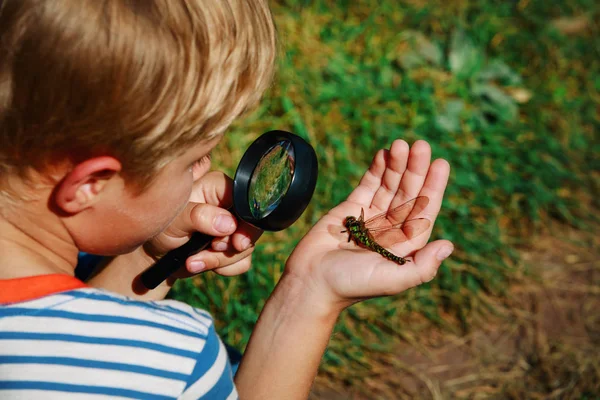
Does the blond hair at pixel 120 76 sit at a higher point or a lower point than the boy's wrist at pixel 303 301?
higher

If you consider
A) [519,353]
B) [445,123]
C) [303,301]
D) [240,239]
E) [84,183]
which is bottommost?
[519,353]

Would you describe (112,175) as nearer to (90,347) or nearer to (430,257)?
(90,347)

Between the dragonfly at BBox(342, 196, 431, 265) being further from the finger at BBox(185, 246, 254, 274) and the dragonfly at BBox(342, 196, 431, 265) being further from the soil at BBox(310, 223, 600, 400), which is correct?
the soil at BBox(310, 223, 600, 400)

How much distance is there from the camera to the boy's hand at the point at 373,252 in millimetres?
1761

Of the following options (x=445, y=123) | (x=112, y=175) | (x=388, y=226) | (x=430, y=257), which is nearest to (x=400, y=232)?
(x=388, y=226)

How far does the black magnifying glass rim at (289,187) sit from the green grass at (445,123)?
1.11 m

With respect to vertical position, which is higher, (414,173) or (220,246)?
(414,173)

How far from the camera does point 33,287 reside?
137cm

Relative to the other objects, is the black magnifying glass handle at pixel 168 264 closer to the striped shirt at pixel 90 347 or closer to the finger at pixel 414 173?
the striped shirt at pixel 90 347

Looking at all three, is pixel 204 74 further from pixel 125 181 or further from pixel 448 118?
pixel 448 118

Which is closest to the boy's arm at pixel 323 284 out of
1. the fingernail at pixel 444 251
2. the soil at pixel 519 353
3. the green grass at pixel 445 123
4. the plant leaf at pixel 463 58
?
the fingernail at pixel 444 251

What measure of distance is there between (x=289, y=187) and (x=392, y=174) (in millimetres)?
457

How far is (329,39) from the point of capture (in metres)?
4.12

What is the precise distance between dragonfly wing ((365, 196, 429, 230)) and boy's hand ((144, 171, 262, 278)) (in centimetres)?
39
